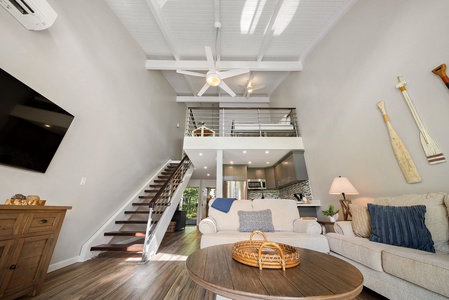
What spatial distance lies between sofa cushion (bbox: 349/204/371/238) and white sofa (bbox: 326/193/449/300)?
256mm

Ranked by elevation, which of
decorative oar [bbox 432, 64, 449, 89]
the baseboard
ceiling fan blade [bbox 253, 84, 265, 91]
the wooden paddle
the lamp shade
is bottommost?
the baseboard

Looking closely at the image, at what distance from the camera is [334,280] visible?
0.80 meters

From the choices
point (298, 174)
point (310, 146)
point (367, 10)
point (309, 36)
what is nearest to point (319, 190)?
point (298, 174)

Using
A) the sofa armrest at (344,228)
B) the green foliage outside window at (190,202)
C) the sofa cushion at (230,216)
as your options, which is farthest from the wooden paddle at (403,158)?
the green foliage outside window at (190,202)

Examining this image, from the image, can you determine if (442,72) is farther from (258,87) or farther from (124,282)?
(258,87)

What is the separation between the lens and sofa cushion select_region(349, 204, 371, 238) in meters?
2.00

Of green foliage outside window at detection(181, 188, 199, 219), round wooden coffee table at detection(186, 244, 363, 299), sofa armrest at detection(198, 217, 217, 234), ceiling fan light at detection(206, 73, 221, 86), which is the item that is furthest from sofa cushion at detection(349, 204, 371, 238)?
green foliage outside window at detection(181, 188, 199, 219)

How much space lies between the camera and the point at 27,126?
1.70m

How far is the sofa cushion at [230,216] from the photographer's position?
2631 millimetres

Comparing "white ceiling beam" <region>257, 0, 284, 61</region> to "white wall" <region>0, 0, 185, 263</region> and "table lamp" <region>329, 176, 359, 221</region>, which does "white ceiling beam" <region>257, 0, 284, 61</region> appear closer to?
"white wall" <region>0, 0, 185, 263</region>

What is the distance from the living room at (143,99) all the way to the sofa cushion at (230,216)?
1895 millimetres

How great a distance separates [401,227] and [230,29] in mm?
4522

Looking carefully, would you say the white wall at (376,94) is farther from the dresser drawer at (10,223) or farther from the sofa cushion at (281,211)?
the dresser drawer at (10,223)

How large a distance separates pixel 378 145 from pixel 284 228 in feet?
6.15
